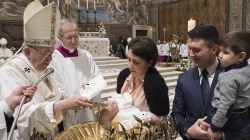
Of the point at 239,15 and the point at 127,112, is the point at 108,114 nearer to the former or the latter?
the point at 127,112

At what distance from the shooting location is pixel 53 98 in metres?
2.41

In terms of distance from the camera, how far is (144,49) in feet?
7.56

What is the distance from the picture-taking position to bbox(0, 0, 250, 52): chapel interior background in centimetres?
1432

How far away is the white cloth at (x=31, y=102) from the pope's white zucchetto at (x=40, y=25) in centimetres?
16

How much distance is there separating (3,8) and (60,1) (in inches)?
108

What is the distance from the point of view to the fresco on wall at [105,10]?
14.4m

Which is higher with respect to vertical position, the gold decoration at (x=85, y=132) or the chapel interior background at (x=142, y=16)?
the chapel interior background at (x=142, y=16)

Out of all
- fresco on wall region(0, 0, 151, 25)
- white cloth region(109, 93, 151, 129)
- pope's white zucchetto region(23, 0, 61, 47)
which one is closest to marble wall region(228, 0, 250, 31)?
fresco on wall region(0, 0, 151, 25)

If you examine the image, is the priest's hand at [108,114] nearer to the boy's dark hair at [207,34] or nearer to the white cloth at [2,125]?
the white cloth at [2,125]

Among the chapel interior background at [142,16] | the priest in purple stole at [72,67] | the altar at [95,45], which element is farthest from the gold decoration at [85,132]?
the chapel interior background at [142,16]

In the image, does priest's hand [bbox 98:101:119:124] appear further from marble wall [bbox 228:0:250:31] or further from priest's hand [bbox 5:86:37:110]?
marble wall [bbox 228:0:250:31]

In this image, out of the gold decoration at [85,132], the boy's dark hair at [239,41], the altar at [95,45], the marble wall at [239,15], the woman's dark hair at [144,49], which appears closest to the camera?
the gold decoration at [85,132]

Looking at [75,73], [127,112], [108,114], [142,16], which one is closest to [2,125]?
[108,114]

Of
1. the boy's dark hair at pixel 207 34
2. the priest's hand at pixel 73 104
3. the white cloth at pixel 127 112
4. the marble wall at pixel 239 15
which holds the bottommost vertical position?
the white cloth at pixel 127 112
